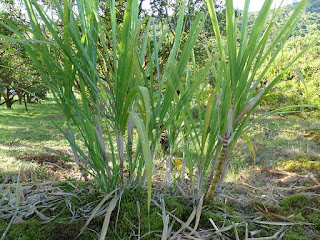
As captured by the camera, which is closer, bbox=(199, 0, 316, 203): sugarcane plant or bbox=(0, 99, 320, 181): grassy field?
bbox=(199, 0, 316, 203): sugarcane plant

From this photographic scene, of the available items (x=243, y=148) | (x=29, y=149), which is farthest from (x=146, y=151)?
(x=29, y=149)

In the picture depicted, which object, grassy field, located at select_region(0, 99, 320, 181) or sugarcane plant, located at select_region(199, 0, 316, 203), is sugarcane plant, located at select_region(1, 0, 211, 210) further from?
grassy field, located at select_region(0, 99, 320, 181)

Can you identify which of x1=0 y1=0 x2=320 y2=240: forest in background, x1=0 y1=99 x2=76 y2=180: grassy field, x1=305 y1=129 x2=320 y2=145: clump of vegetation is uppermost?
x1=0 y1=0 x2=320 y2=240: forest in background

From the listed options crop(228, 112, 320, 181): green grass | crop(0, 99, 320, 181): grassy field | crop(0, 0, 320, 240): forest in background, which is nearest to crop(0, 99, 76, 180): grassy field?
crop(0, 99, 320, 181): grassy field

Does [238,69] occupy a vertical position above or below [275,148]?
above

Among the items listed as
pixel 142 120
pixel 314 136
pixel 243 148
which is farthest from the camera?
pixel 314 136

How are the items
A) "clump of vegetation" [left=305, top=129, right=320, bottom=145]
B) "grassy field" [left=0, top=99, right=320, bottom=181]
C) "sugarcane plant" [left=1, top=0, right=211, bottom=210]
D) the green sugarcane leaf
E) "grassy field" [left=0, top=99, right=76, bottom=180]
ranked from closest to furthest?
the green sugarcane leaf < "sugarcane plant" [left=1, top=0, right=211, bottom=210] < "grassy field" [left=0, top=99, right=76, bottom=180] < "grassy field" [left=0, top=99, right=320, bottom=181] < "clump of vegetation" [left=305, top=129, right=320, bottom=145]

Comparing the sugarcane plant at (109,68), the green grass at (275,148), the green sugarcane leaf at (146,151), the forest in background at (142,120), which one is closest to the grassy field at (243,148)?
the green grass at (275,148)

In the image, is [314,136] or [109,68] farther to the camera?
[314,136]

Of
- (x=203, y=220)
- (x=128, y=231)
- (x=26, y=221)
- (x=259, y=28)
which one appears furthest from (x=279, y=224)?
(x=26, y=221)

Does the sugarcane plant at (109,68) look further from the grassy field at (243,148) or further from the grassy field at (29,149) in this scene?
the grassy field at (243,148)

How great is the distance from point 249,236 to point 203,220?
14cm

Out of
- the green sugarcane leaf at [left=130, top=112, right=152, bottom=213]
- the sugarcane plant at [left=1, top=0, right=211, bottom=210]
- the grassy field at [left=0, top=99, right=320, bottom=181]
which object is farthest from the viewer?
the grassy field at [left=0, top=99, right=320, bottom=181]

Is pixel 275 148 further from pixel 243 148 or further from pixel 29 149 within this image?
pixel 29 149
